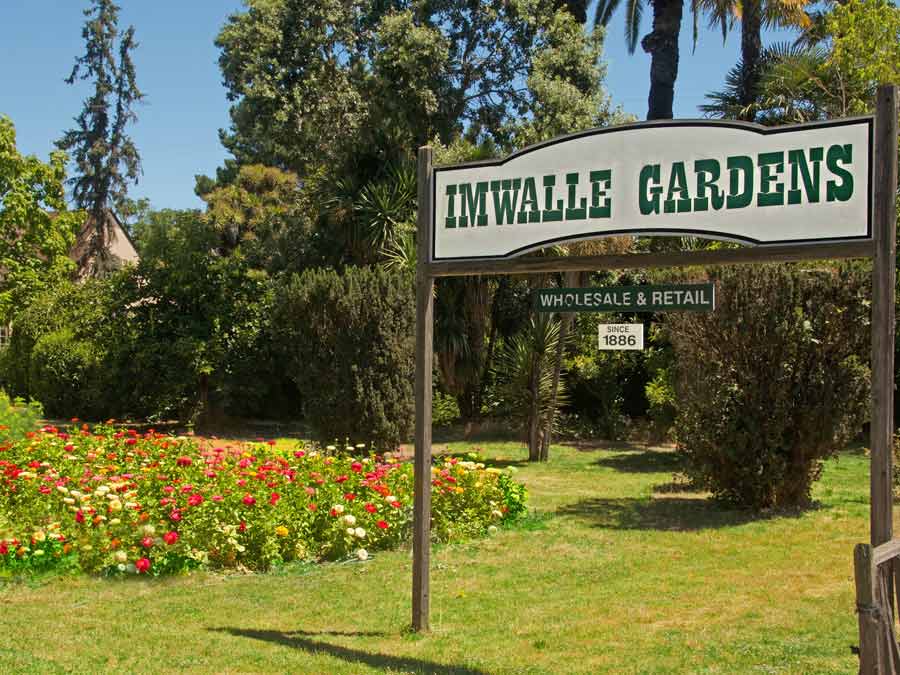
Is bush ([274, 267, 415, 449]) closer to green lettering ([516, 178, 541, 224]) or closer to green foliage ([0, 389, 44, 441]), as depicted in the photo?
green foliage ([0, 389, 44, 441])

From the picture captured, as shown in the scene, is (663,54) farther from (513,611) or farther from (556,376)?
(513,611)

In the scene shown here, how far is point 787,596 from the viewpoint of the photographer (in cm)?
644

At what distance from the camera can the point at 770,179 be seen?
461cm

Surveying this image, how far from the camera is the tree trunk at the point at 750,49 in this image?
24.0m

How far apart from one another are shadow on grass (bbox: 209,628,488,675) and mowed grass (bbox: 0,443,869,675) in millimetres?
16

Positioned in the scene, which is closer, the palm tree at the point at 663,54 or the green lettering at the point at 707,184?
the green lettering at the point at 707,184

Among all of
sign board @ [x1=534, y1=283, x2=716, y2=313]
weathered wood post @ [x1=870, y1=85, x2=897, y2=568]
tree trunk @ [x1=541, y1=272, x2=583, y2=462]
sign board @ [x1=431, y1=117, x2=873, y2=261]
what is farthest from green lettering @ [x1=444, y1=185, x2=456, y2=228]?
tree trunk @ [x1=541, y1=272, x2=583, y2=462]

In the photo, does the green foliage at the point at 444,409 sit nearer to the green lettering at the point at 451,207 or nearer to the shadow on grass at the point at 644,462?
the shadow on grass at the point at 644,462

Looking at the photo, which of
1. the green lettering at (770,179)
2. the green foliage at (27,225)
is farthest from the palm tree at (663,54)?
the green lettering at (770,179)

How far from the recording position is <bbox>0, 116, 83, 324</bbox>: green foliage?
2309 cm

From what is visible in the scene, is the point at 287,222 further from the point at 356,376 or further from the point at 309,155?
the point at 356,376

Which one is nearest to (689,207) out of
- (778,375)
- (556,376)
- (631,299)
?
(631,299)

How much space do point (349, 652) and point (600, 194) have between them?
2.89 meters

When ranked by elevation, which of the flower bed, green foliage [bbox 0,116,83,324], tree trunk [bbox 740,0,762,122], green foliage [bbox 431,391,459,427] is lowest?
the flower bed
